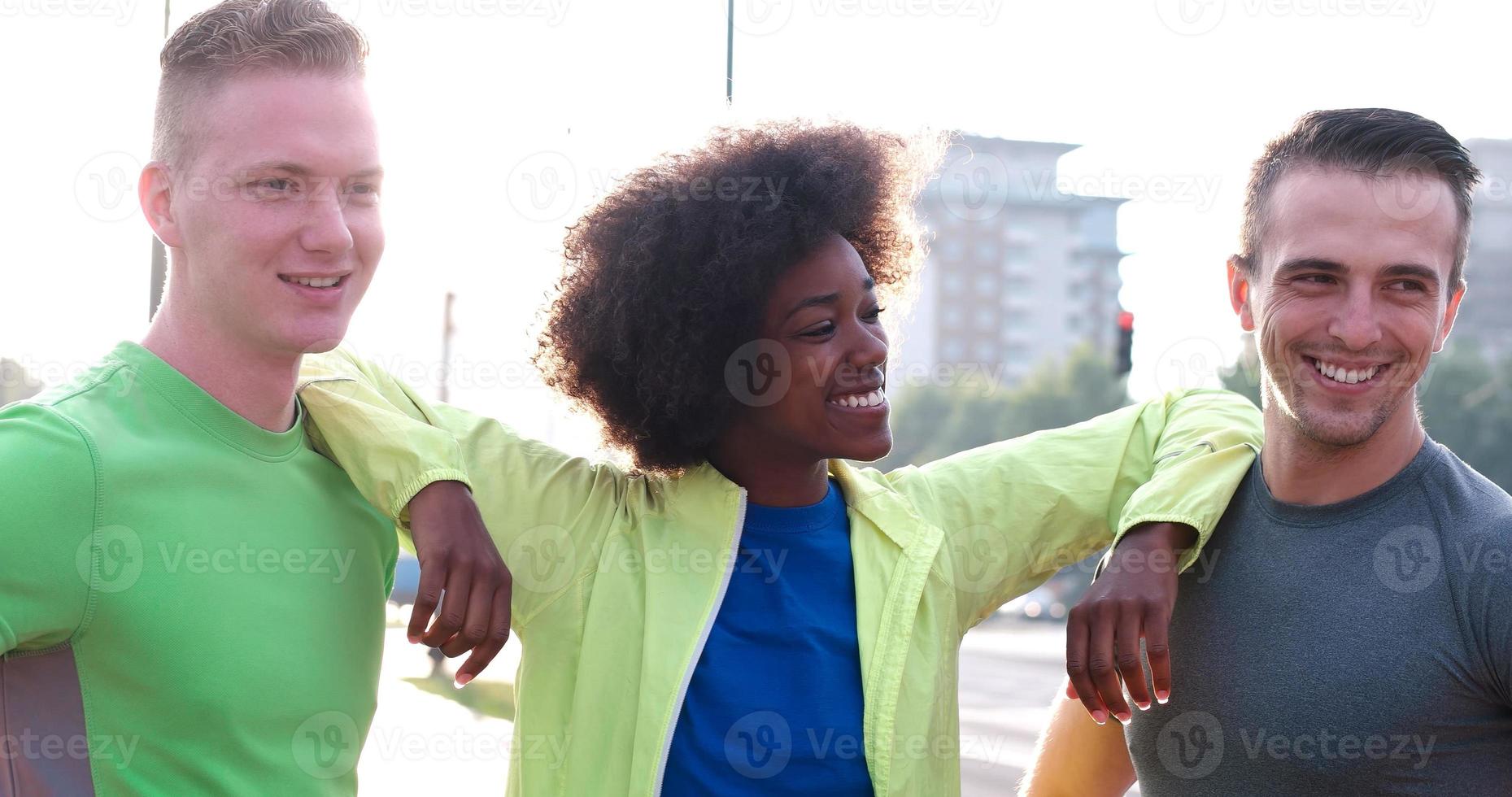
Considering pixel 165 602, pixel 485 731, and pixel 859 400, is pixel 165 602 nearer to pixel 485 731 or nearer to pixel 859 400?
pixel 859 400

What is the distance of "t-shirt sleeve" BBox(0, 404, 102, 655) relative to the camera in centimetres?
194

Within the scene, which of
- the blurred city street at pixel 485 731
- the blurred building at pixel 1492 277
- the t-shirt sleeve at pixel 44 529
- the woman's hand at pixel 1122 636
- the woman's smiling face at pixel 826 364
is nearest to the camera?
the t-shirt sleeve at pixel 44 529

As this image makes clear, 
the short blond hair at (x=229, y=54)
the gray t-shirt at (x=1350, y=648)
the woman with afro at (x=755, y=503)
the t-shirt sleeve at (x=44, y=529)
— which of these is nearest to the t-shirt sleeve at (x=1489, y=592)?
the gray t-shirt at (x=1350, y=648)

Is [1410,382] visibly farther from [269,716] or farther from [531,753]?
[269,716]

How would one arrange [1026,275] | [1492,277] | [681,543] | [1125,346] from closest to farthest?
[681,543], [1125,346], [1492,277], [1026,275]

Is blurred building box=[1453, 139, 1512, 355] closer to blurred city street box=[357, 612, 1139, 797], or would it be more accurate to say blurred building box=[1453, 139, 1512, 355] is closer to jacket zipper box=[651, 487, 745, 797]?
blurred city street box=[357, 612, 1139, 797]

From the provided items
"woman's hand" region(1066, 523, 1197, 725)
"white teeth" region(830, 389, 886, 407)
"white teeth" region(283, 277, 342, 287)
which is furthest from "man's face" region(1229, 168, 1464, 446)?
"white teeth" region(283, 277, 342, 287)

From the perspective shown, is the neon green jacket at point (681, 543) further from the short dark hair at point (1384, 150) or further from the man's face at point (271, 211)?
the short dark hair at point (1384, 150)

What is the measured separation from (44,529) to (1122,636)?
1746 mm

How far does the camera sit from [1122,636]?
2.40m

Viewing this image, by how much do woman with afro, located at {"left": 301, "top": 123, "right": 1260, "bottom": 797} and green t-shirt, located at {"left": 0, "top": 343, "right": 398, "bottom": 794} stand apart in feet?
0.69

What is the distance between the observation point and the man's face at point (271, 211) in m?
2.26

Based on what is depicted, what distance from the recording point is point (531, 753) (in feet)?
8.39

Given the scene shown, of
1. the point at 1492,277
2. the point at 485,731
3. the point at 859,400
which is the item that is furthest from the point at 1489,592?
the point at 1492,277
